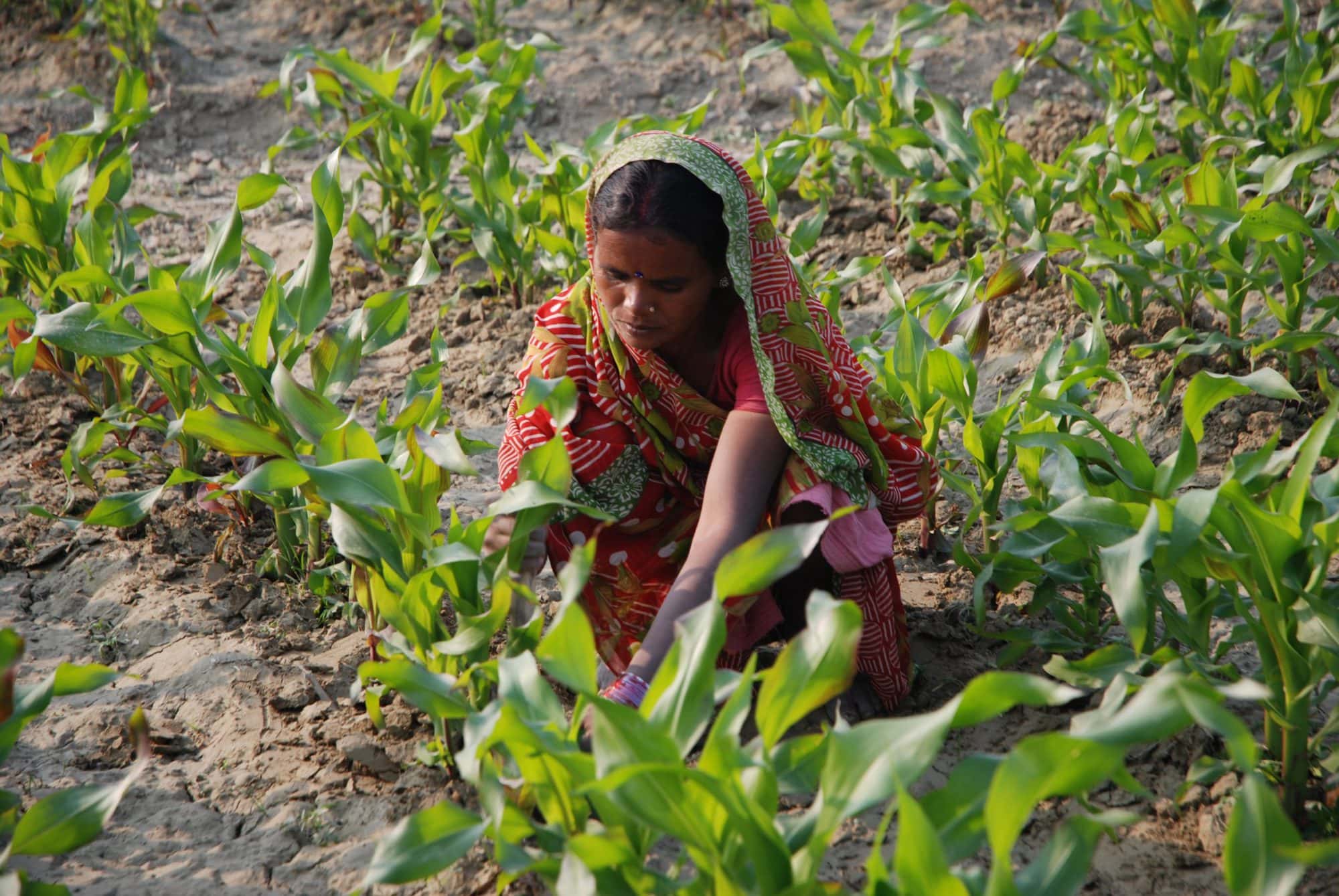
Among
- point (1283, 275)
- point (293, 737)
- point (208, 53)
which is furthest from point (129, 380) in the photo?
point (208, 53)

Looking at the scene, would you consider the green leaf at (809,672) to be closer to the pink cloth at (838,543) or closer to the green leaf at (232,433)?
the pink cloth at (838,543)

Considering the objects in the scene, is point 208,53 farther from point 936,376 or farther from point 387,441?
point 936,376

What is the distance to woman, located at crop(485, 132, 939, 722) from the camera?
2.04 m

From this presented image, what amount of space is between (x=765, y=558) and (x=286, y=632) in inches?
52.8

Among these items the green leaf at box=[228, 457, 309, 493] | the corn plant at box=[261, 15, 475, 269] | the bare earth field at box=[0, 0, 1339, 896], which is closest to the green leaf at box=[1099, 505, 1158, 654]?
the bare earth field at box=[0, 0, 1339, 896]

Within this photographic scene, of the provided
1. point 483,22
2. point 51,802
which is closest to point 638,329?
point 51,802

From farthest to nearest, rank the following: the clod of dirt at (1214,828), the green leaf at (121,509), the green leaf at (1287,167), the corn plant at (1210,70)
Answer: the corn plant at (1210,70)
the green leaf at (1287,167)
the green leaf at (121,509)
the clod of dirt at (1214,828)

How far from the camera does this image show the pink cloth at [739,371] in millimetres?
2176

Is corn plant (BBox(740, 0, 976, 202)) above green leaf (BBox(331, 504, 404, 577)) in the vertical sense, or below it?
above

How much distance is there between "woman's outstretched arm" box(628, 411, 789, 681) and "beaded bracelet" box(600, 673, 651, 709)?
0.33 feet

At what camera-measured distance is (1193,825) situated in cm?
200

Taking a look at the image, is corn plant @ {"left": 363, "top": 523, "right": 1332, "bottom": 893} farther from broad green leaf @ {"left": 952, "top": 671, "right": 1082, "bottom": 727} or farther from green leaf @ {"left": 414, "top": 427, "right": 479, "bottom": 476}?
green leaf @ {"left": 414, "top": 427, "right": 479, "bottom": 476}

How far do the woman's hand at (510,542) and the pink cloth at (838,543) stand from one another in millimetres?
423

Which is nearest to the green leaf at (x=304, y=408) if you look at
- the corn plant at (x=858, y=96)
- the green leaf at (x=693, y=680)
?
the green leaf at (x=693, y=680)
